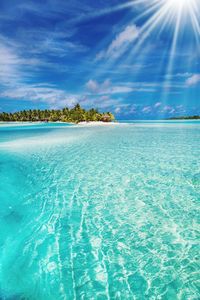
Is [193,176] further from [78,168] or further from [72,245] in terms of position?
[72,245]

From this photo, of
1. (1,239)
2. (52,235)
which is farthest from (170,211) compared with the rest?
(1,239)

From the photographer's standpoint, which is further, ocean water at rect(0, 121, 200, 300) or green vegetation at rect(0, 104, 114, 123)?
green vegetation at rect(0, 104, 114, 123)

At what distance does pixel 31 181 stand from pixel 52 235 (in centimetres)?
488

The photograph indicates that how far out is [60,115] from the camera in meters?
111

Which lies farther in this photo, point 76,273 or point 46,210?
point 46,210

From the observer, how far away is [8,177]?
35.3 ft

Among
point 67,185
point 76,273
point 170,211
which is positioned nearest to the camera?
point 76,273

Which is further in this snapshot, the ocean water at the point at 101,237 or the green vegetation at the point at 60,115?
the green vegetation at the point at 60,115

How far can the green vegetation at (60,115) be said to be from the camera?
3535 inches

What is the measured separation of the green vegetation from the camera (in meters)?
89.8

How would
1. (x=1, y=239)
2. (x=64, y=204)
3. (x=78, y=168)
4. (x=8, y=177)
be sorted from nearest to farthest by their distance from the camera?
(x=1, y=239), (x=64, y=204), (x=8, y=177), (x=78, y=168)

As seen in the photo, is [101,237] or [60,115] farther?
[60,115]

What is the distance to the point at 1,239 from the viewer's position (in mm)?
5465

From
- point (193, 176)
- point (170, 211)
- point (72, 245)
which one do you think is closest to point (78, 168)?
point (193, 176)
